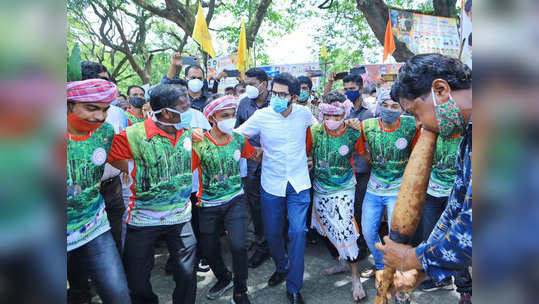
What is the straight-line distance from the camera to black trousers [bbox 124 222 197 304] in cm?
244

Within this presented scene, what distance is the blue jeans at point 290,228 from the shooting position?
304 cm

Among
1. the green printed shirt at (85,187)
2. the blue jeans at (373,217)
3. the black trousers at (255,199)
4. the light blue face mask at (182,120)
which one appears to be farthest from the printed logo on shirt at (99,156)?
the blue jeans at (373,217)

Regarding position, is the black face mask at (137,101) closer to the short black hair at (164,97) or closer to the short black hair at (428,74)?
the short black hair at (164,97)

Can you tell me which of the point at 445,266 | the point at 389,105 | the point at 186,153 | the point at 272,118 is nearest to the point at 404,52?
the point at 389,105

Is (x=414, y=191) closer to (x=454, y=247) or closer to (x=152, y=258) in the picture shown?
(x=454, y=247)

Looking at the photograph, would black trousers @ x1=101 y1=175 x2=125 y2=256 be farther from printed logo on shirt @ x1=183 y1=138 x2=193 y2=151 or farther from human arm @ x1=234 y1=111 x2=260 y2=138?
human arm @ x1=234 y1=111 x2=260 y2=138

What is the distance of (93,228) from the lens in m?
2.15

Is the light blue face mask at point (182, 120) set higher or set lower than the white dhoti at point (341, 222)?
higher

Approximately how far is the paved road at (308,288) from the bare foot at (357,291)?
0.06 m

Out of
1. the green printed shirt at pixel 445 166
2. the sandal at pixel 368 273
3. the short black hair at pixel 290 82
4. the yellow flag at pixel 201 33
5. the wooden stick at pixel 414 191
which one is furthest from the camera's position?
the yellow flag at pixel 201 33

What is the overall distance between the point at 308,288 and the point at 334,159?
4.51 feet

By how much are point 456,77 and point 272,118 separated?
2053 mm

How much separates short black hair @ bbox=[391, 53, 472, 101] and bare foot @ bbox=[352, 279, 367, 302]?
2254mm
